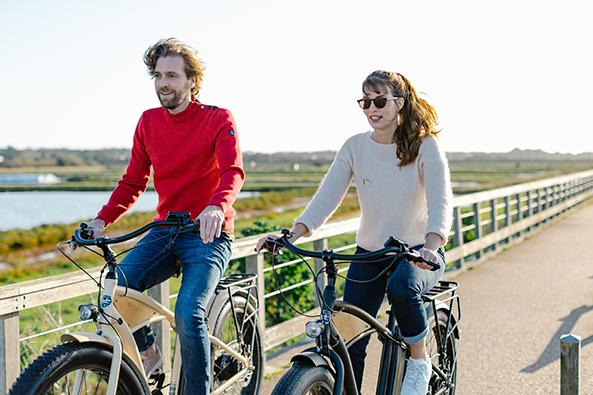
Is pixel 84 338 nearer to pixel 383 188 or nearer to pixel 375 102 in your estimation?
pixel 383 188

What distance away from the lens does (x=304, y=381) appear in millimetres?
3336

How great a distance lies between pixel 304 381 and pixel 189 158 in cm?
125

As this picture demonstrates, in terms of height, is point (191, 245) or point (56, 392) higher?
point (191, 245)

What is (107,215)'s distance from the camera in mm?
4094

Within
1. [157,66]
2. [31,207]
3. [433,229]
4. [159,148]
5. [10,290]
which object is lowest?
[31,207]

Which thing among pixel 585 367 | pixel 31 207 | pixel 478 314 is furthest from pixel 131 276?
pixel 31 207

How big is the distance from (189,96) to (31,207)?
4644 inches

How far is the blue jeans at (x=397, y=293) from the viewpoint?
3.83 m

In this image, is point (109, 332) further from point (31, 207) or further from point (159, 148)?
point (31, 207)

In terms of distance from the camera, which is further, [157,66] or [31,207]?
[31,207]

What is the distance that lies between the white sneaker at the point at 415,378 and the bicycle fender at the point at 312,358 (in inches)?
26.4

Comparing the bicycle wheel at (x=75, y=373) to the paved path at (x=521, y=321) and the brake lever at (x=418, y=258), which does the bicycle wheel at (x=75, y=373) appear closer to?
the brake lever at (x=418, y=258)

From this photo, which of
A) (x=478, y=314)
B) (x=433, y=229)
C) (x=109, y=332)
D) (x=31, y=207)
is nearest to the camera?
(x=109, y=332)

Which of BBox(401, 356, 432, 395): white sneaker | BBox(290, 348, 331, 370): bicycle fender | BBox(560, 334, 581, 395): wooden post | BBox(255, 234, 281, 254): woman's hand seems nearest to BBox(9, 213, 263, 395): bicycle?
BBox(255, 234, 281, 254): woman's hand
